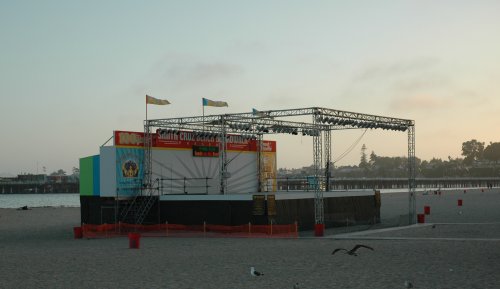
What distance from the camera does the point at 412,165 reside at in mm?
42406

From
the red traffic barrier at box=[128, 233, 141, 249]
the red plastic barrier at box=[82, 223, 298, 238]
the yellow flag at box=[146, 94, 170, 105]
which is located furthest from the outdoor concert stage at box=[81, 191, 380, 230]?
the red traffic barrier at box=[128, 233, 141, 249]

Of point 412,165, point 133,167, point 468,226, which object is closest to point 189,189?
point 133,167

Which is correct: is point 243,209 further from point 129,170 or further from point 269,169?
point 269,169

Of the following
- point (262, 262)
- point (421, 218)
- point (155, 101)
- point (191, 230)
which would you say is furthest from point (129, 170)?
point (262, 262)

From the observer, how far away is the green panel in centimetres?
4159

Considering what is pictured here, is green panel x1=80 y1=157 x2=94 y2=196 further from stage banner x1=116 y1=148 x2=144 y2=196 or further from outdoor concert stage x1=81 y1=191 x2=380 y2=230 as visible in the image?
stage banner x1=116 y1=148 x2=144 y2=196

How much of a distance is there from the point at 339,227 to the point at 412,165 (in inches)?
259

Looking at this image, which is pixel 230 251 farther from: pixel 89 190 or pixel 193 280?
pixel 89 190

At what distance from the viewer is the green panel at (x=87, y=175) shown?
136ft

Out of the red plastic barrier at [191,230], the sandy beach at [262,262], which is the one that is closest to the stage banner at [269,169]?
the red plastic barrier at [191,230]

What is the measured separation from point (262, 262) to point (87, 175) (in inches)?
888

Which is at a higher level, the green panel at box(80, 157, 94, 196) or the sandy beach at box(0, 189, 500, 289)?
the green panel at box(80, 157, 94, 196)

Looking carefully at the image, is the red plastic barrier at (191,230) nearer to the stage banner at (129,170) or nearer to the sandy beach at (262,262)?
the sandy beach at (262,262)

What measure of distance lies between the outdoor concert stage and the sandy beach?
3.63 metres
